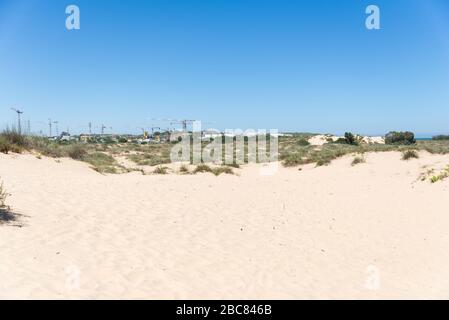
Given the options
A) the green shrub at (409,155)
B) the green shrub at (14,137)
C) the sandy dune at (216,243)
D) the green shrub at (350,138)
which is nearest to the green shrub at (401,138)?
the green shrub at (350,138)

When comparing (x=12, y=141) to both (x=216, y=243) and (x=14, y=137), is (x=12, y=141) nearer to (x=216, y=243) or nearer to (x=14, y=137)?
(x=14, y=137)

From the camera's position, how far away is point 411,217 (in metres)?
10.1

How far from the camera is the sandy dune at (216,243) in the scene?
502 centimetres

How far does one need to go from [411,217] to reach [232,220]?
15.9 ft

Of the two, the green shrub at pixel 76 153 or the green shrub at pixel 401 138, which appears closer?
the green shrub at pixel 76 153

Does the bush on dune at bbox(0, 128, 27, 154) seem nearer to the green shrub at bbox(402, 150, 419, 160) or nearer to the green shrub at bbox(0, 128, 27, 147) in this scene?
the green shrub at bbox(0, 128, 27, 147)

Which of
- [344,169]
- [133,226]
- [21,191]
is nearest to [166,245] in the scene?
[133,226]

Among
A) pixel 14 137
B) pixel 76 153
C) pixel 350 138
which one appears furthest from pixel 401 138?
pixel 14 137

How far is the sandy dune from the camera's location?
502cm

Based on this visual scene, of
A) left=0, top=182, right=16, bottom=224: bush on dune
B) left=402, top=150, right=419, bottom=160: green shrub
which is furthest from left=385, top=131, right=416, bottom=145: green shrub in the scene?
left=0, top=182, right=16, bottom=224: bush on dune

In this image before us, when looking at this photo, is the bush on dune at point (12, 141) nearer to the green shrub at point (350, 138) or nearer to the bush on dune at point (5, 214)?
the bush on dune at point (5, 214)

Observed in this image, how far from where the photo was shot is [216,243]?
23.5ft

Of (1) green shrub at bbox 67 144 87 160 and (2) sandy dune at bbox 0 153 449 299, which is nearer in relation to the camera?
(2) sandy dune at bbox 0 153 449 299
